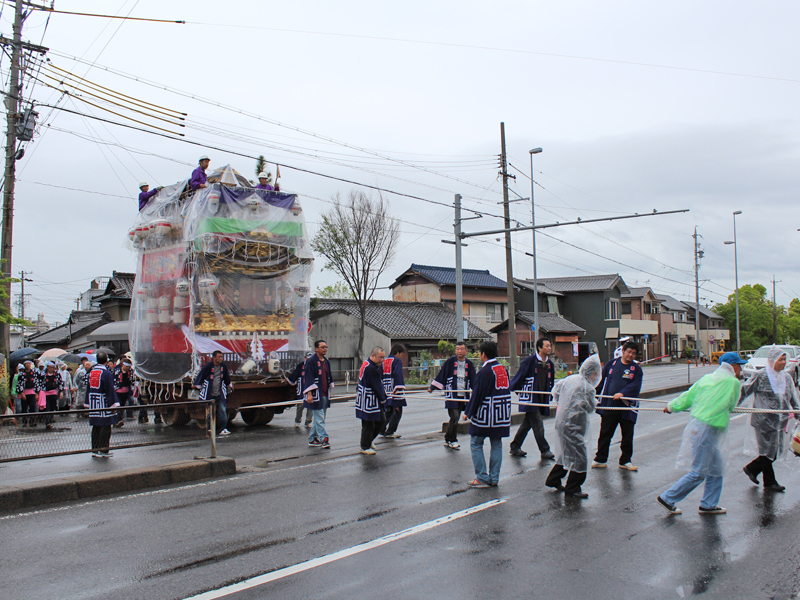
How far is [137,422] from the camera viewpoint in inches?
587

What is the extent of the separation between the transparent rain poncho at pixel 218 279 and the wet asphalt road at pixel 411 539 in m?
6.07

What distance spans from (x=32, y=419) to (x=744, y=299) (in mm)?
76498

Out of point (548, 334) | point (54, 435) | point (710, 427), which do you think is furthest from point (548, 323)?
point (54, 435)

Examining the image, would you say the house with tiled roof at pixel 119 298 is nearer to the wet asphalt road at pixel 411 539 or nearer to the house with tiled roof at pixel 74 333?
the house with tiled roof at pixel 74 333

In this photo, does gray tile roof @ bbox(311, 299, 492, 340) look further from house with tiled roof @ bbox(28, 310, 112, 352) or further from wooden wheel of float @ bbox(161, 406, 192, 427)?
wooden wheel of float @ bbox(161, 406, 192, 427)

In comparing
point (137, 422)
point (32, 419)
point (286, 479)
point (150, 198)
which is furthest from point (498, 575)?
point (150, 198)

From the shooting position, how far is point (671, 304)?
246 feet

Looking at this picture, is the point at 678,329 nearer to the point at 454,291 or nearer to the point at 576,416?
the point at 454,291

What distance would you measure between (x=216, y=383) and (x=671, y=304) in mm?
71818

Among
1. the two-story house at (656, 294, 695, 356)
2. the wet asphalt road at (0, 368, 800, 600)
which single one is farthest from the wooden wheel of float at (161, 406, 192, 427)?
the two-story house at (656, 294, 695, 356)

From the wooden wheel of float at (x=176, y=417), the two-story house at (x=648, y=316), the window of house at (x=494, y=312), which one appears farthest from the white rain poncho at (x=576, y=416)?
the two-story house at (x=648, y=316)

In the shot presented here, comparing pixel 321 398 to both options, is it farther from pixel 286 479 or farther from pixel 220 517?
pixel 220 517

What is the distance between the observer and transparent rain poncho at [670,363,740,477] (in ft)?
20.1

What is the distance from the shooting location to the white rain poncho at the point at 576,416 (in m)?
6.99
